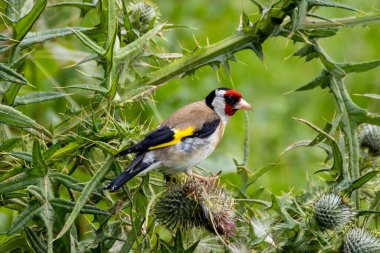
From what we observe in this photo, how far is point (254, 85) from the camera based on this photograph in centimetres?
749

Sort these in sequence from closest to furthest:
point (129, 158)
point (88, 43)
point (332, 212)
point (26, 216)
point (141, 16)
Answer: point (26, 216) < point (88, 43) < point (332, 212) < point (129, 158) < point (141, 16)

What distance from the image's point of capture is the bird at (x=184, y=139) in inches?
151

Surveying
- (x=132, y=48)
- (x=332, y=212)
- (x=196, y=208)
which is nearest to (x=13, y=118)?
(x=132, y=48)

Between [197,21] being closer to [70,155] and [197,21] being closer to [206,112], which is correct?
[206,112]

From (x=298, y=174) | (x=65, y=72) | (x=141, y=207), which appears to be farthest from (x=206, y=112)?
(x=298, y=174)

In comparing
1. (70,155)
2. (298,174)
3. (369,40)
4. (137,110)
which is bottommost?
(298,174)

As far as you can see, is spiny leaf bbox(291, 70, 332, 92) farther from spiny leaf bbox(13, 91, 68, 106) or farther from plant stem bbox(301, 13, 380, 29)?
spiny leaf bbox(13, 91, 68, 106)

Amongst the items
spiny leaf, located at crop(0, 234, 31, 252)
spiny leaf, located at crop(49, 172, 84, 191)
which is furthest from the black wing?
spiny leaf, located at crop(0, 234, 31, 252)

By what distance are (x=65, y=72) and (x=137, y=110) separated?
794 mm

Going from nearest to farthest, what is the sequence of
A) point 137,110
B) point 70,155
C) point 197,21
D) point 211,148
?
point 70,155 → point 211,148 → point 137,110 → point 197,21

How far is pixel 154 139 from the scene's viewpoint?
3975 mm

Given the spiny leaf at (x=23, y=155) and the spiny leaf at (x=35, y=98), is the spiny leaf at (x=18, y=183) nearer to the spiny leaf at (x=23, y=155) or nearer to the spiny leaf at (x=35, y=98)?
the spiny leaf at (x=23, y=155)

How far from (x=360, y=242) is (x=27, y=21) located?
174cm

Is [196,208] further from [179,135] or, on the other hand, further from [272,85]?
[272,85]
